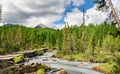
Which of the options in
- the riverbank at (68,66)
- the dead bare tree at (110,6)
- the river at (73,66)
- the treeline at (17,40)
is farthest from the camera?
the treeline at (17,40)

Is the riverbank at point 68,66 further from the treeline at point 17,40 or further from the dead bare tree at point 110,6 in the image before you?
the dead bare tree at point 110,6

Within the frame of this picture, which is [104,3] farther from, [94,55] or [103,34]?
[103,34]

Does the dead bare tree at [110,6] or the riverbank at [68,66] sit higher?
the dead bare tree at [110,6]

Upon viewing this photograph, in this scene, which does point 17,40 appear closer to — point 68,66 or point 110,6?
point 68,66

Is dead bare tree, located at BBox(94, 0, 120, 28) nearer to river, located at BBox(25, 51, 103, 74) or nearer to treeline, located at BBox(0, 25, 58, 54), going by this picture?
river, located at BBox(25, 51, 103, 74)

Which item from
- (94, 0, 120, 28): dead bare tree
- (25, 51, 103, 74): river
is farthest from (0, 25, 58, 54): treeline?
(94, 0, 120, 28): dead bare tree

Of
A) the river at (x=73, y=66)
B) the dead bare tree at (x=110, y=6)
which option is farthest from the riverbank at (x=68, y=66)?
the dead bare tree at (x=110, y=6)

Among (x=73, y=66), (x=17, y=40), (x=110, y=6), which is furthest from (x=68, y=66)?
(x=17, y=40)

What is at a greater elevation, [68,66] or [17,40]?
[17,40]

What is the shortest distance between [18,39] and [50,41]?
33.7 m

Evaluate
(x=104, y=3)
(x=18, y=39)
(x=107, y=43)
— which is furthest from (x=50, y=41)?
(x=104, y=3)

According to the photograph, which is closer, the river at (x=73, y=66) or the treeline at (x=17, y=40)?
the river at (x=73, y=66)

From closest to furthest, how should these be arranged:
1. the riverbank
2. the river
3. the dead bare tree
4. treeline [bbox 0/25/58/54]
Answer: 1. the dead bare tree
2. the riverbank
3. the river
4. treeline [bbox 0/25/58/54]

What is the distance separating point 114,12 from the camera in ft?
49.8
